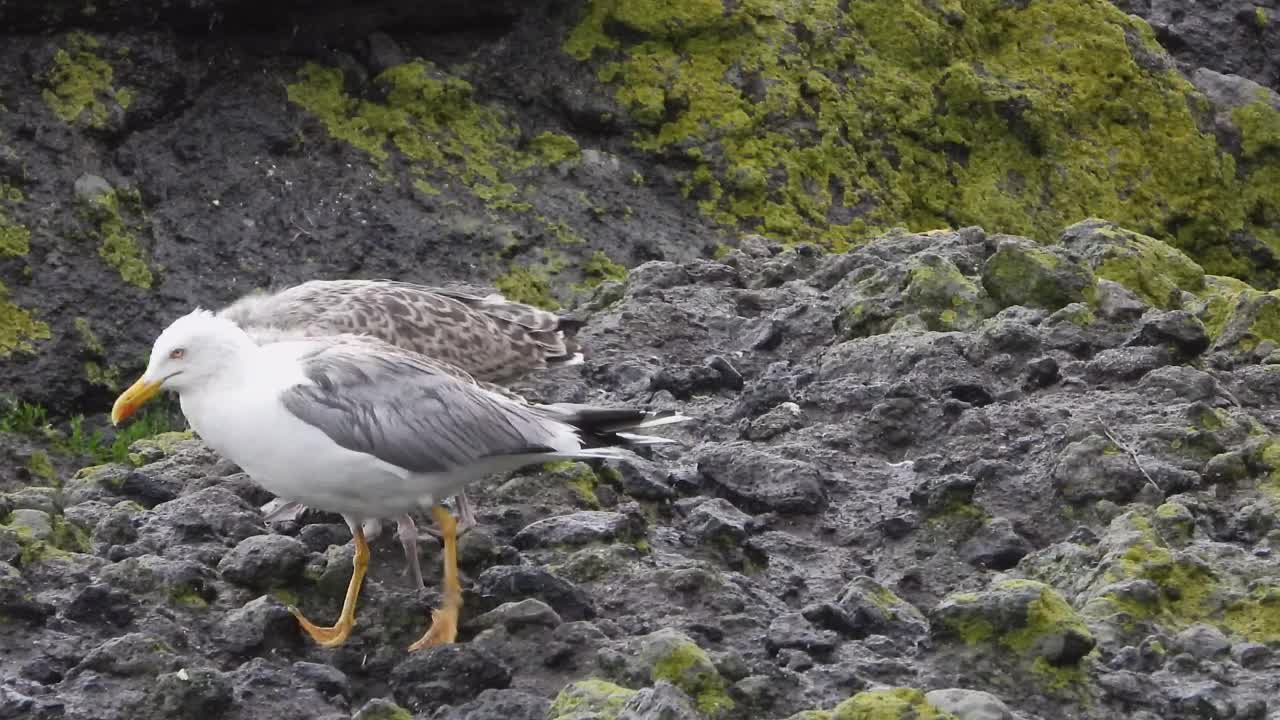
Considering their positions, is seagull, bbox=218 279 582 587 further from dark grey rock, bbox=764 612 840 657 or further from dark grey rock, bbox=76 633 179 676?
dark grey rock, bbox=764 612 840 657

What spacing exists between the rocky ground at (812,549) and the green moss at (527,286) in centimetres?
131

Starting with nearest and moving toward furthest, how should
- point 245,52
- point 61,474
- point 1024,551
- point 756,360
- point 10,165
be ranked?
point 1024,551, point 756,360, point 61,474, point 10,165, point 245,52

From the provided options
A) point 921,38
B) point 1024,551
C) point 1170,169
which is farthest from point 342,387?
point 1170,169

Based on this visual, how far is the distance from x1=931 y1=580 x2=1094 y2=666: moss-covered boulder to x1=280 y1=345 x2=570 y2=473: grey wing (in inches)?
51.4

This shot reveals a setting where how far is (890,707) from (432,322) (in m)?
3.64

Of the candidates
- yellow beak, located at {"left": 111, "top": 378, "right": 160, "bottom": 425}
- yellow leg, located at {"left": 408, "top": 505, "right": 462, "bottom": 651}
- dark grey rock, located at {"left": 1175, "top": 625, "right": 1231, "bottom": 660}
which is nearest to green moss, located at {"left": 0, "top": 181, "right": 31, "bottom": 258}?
yellow beak, located at {"left": 111, "top": 378, "right": 160, "bottom": 425}

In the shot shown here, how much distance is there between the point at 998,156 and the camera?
1075 cm

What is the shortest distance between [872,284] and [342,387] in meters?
3.07

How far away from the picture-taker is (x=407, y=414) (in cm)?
578

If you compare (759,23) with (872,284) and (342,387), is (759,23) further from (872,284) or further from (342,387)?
(342,387)

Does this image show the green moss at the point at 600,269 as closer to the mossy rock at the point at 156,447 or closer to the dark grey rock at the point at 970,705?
the mossy rock at the point at 156,447

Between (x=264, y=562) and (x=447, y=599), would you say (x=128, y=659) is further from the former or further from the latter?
(x=447, y=599)

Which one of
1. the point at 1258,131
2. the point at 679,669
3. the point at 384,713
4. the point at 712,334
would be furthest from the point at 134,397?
the point at 1258,131

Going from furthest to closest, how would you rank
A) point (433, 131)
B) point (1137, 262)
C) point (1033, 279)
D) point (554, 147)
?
point (554, 147) → point (433, 131) → point (1137, 262) → point (1033, 279)
